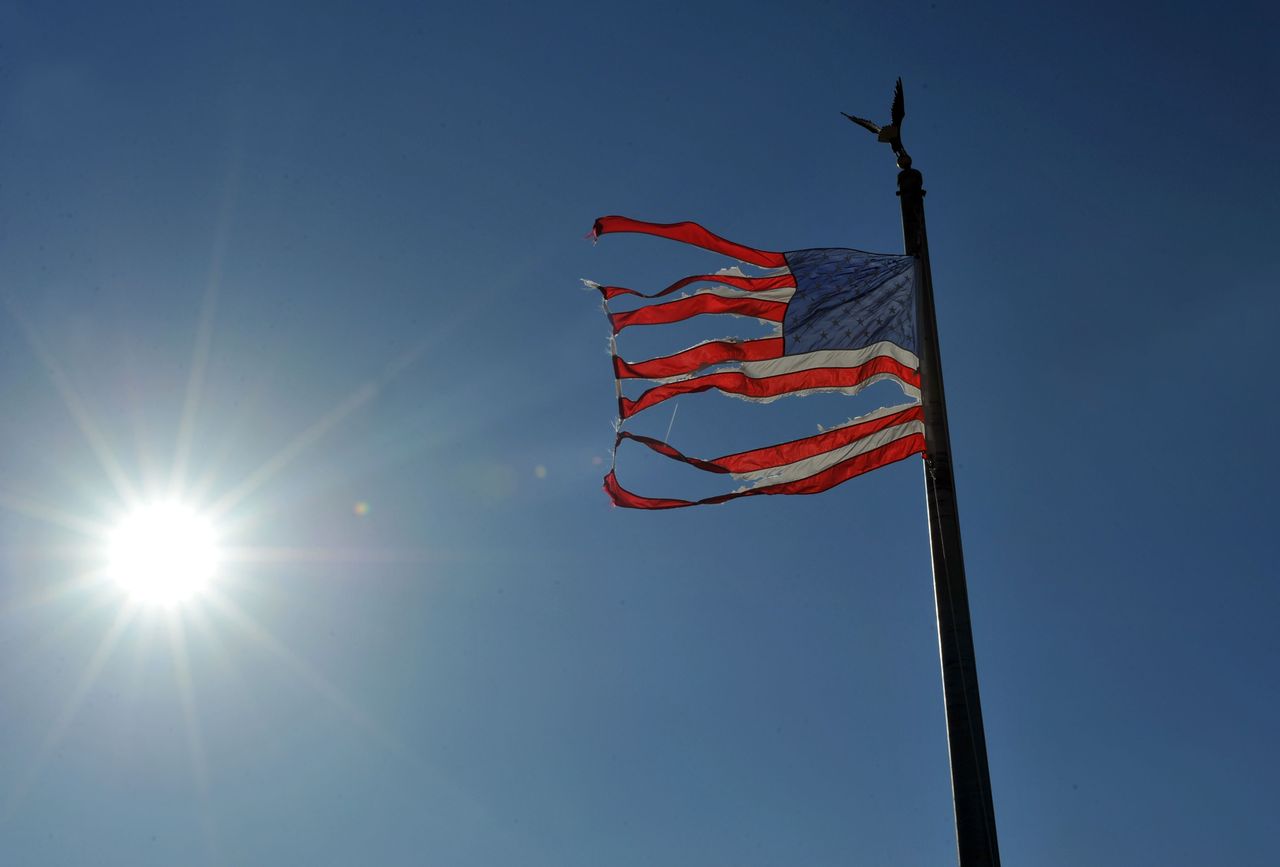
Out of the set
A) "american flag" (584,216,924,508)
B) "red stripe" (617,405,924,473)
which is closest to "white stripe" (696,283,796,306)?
"american flag" (584,216,924,508)

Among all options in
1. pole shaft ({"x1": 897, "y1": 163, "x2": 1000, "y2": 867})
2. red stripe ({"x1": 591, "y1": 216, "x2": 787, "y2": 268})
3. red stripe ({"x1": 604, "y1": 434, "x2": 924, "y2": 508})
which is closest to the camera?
pole shaft ({"x1": 897, "y1": 163, "x2": 1000, "y2": 867})

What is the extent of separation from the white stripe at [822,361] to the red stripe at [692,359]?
66 mm

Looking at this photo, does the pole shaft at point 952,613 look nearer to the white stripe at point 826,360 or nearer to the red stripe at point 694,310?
the white stripe at point 826,360

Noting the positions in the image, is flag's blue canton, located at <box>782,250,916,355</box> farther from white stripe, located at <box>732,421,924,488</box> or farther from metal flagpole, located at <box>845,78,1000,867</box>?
white stripe, located at <box>732,421,924,488</box>

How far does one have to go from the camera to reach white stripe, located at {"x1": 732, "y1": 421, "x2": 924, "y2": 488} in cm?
1073

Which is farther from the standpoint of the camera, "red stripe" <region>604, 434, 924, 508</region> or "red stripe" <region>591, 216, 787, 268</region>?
"red stripe" <region>591, 216, 787, 268</region>

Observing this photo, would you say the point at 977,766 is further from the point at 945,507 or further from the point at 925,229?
the point at 925,229

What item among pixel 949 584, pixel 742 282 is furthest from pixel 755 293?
pixel 949 584

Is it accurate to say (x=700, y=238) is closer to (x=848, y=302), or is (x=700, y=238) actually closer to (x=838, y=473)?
(x=848, y=302)

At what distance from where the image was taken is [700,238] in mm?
11609

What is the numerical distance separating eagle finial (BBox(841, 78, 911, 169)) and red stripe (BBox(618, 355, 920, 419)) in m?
1.89

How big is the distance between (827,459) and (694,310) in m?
2.24

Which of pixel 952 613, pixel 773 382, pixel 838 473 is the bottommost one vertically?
pixel 952 613

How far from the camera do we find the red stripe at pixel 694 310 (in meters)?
11.6
